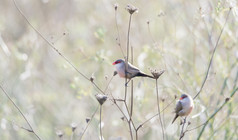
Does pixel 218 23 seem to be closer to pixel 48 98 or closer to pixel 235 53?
pixel 235 53

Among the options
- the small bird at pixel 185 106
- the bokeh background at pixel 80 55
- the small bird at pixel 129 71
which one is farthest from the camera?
the bokeh background at pixel 80 55

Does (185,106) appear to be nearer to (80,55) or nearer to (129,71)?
(129,71)

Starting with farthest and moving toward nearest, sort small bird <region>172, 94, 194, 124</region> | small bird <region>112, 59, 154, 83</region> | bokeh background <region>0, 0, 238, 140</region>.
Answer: bokeh background <region>0, 0, 238, 140</region>, small bird <region>112, 59, 154, 83</region>, small bird <region>172, 94, 194, 124</region>

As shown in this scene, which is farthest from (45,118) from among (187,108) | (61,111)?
(187,108)

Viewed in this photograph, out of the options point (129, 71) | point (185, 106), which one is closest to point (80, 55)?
point (129, 71)

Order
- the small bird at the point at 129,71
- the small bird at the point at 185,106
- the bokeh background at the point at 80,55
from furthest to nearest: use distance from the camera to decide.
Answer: the bokeh background at the point at 80,55, the small bird at the point at 129,71, the small bird at the point at 185,106

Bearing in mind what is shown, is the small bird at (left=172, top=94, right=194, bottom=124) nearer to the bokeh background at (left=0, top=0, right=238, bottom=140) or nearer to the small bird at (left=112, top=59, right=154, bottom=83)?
the small bird at (left=112, top=59, right=154, bottom=83)

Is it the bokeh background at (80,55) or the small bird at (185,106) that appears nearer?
→ the small bird at (185,106)

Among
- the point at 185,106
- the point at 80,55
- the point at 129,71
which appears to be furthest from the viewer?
the point at 80,55

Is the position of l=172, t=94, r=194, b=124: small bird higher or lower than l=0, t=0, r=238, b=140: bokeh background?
lower

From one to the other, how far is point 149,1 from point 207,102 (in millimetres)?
4225

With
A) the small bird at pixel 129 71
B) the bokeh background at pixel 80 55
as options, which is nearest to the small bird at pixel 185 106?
the small bird at pixel 129 71

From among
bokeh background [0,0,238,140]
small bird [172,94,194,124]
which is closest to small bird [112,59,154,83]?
small bird [172,94,194,124]

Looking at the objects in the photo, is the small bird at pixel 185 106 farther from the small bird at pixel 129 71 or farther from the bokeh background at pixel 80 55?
the bokeh background at pixel 80 55
